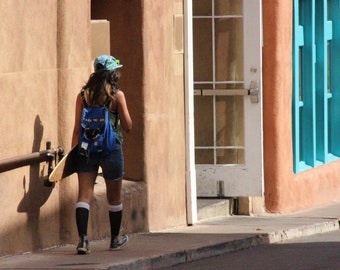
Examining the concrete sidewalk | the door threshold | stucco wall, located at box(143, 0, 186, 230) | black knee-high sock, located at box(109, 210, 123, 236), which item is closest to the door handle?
the door threshold

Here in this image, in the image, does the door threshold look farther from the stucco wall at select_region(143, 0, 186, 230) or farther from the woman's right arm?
the woman's right arm

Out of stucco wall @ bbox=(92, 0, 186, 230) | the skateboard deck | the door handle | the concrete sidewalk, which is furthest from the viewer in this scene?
the door handle

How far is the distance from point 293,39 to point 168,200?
4590 mm

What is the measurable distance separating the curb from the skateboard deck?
0.98 m

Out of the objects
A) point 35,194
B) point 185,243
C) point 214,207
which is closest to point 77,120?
point 35,194

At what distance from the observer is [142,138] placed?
1409 centimetres

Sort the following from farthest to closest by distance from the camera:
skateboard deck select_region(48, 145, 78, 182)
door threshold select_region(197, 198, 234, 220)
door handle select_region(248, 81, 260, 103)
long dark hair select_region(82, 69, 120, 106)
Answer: door handle select_region(248, 81, 260, 103), door threshold select_region(197, 198, 234, 220), long dark hair select_region(82, 69, 120, 106), skateboard deck select_region(48, 145, 78, 182)

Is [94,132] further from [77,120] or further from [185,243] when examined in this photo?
[185,243]

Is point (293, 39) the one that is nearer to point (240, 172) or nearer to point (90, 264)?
point (240, 172)

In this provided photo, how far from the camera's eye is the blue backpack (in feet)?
39.0

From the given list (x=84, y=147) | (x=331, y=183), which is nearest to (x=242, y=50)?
(x=331, y=183)

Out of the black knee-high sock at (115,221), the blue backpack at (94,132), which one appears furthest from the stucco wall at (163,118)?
the blue backpack at (94,132)

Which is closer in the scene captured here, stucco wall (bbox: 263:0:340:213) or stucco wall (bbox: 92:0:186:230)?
stucco wall (bbox: 92:0:186:230)

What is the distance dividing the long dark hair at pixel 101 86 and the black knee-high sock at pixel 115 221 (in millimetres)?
1002
